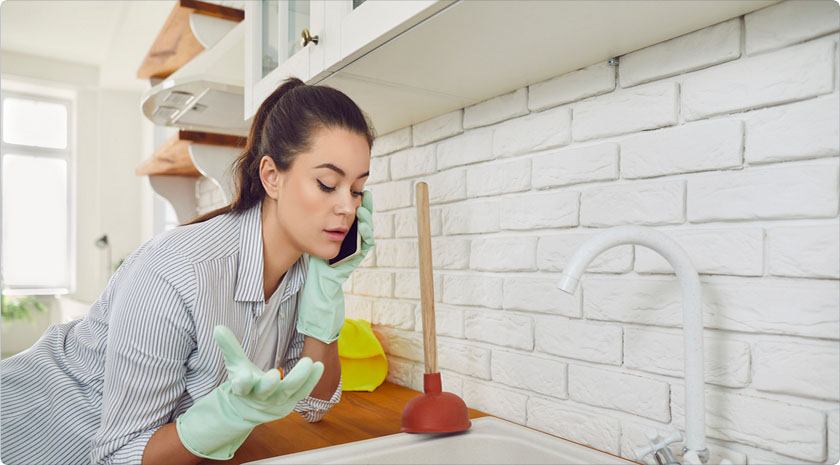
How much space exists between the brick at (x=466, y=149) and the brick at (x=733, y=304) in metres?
0.38

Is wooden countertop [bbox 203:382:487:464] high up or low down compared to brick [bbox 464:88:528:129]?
down

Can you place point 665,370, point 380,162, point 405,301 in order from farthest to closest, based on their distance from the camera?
point 380,162 < point 405,301 < point 665,370

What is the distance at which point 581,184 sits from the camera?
3.34 ft

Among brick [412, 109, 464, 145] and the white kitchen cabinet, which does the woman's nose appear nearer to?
the white kitchen cabinet

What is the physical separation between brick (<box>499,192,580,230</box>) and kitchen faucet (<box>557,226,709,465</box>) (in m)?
0.27

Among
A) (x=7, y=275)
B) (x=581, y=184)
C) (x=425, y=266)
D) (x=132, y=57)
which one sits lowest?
(x=7, y=275)

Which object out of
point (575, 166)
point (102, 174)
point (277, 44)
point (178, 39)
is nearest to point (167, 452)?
point (575, 166)

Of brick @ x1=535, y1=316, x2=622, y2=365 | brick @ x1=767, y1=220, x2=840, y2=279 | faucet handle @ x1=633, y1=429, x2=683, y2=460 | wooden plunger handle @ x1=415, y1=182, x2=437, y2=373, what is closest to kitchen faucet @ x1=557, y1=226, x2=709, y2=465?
faucet handle @ x1=633, y1=429, x2=683, y2=460

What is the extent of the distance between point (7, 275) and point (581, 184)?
548 centimetres

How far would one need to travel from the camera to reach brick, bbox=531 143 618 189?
97cm

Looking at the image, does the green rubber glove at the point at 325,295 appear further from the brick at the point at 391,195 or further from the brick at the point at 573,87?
the brick at the point at 573,87

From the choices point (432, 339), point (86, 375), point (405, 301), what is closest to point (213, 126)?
point (405, 301)

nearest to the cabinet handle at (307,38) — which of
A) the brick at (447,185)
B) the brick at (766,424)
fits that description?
the brick at (447,185)

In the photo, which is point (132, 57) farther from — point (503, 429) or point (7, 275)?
point (503, 429)
